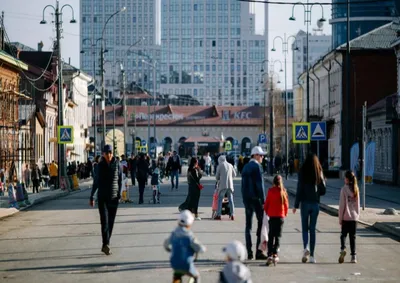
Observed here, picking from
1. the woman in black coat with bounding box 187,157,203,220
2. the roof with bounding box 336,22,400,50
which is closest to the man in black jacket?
the woman in black coat with bounding box 187,157,203,220

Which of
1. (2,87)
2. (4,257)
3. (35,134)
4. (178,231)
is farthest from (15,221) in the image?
(35,134)

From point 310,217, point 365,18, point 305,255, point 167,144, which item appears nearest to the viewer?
point 305,255

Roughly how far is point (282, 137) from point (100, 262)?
110154mm

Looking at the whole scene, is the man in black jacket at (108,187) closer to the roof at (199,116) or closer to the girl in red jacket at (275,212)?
the girl in red jacket at (275,212)

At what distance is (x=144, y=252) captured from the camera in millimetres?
17766

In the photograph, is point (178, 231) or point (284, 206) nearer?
point (178, 231)

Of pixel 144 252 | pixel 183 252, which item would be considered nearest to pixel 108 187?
pixel 144 252

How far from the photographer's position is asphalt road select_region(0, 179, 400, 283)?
1473 cm

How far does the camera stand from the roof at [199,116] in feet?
479

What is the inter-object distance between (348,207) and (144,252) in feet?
12.3

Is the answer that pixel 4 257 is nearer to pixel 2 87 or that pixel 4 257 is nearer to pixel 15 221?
pixel 15 221

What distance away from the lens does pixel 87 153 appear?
10494 cm

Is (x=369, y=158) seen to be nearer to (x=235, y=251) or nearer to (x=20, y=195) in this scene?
(x=20, y=195)

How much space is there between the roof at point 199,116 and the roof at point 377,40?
229 ft
